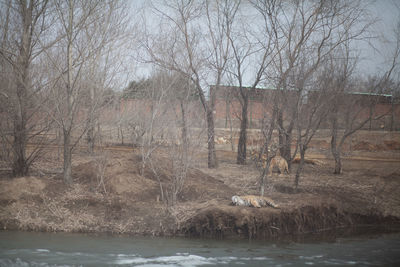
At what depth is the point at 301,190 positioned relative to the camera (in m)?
11.7

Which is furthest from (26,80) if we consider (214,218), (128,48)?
(214,218)

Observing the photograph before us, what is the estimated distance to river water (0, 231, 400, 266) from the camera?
23.4ft

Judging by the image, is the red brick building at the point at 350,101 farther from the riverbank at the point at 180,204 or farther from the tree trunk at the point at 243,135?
the riverbank at the point at 180,204

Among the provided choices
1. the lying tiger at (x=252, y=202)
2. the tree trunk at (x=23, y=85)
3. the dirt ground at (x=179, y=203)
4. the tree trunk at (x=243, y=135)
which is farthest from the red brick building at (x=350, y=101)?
the tree trunk at (x=23, y=85)

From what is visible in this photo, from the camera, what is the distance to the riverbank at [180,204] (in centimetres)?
886

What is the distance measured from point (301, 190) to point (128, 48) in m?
6.94

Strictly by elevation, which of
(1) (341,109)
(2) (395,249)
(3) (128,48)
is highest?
(3) (128,48)

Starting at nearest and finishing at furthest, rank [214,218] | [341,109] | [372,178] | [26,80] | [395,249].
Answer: [395,249], [214,218], [26,80], [372,178], [341,109]

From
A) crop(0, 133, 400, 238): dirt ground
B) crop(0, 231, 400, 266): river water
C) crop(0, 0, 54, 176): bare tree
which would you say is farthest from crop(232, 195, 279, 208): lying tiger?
crop(0, 0, 54, 176): bare tree

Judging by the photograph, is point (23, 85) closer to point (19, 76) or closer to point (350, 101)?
point (19, 76)

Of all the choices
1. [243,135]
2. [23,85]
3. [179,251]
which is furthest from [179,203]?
[243,135]

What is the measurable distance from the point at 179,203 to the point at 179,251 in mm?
2339

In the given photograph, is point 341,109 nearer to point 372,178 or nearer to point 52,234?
point 372,178

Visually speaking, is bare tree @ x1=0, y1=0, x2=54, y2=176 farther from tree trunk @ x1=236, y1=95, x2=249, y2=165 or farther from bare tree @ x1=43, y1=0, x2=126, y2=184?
tree trunk @ x1=236, y1=95, x2=249, y2=165
